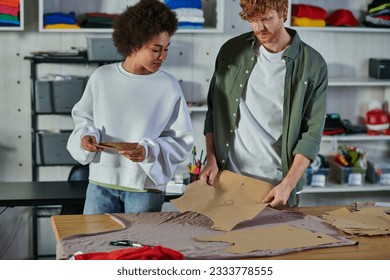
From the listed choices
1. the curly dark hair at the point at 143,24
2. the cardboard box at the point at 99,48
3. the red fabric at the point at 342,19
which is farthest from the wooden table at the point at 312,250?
the red fabric at the point at 342,19

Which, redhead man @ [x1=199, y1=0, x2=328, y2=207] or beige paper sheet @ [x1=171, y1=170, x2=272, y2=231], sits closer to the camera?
beige paper sheet @ [x1=171, y1=170, x2=272, y2=231]

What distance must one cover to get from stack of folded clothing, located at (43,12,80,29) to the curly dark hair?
1810 mm

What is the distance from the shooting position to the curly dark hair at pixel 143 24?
2.80 metres

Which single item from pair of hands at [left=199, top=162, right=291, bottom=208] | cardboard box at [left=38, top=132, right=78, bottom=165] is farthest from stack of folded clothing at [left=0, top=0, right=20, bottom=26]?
pair of hands at [left=199, top=162, right=291, bottom=208]

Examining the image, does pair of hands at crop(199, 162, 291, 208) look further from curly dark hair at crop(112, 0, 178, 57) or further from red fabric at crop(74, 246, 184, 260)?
curly dark hair at crop(112, 0, 178, 57)

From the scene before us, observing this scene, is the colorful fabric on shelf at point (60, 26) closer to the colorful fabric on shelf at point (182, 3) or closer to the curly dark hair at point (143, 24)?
the colorful fabric on shelf at point (182, 3)

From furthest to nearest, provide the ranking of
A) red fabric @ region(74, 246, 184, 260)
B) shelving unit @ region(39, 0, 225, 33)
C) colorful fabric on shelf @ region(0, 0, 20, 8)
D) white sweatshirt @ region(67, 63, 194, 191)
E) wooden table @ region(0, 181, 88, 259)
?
shelving unit @ region(39, 0, 225, 33) < colorful fabric on shelf @ region(0, 0, 20, 8) < wooden table @ region(0, 181, 88, 259) < white sweatshirt @ region(67, 63, 194, 191) < red fabric @ region(74, 246, 184, 260)

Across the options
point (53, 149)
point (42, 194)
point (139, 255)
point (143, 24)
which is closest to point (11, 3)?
point (53, 149)

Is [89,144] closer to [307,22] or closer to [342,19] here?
[307,22]

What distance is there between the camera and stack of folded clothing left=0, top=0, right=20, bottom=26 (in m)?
4.50

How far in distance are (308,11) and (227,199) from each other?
2.43 m

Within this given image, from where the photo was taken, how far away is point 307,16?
480 cm

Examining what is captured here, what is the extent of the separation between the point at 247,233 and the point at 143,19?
868mm
